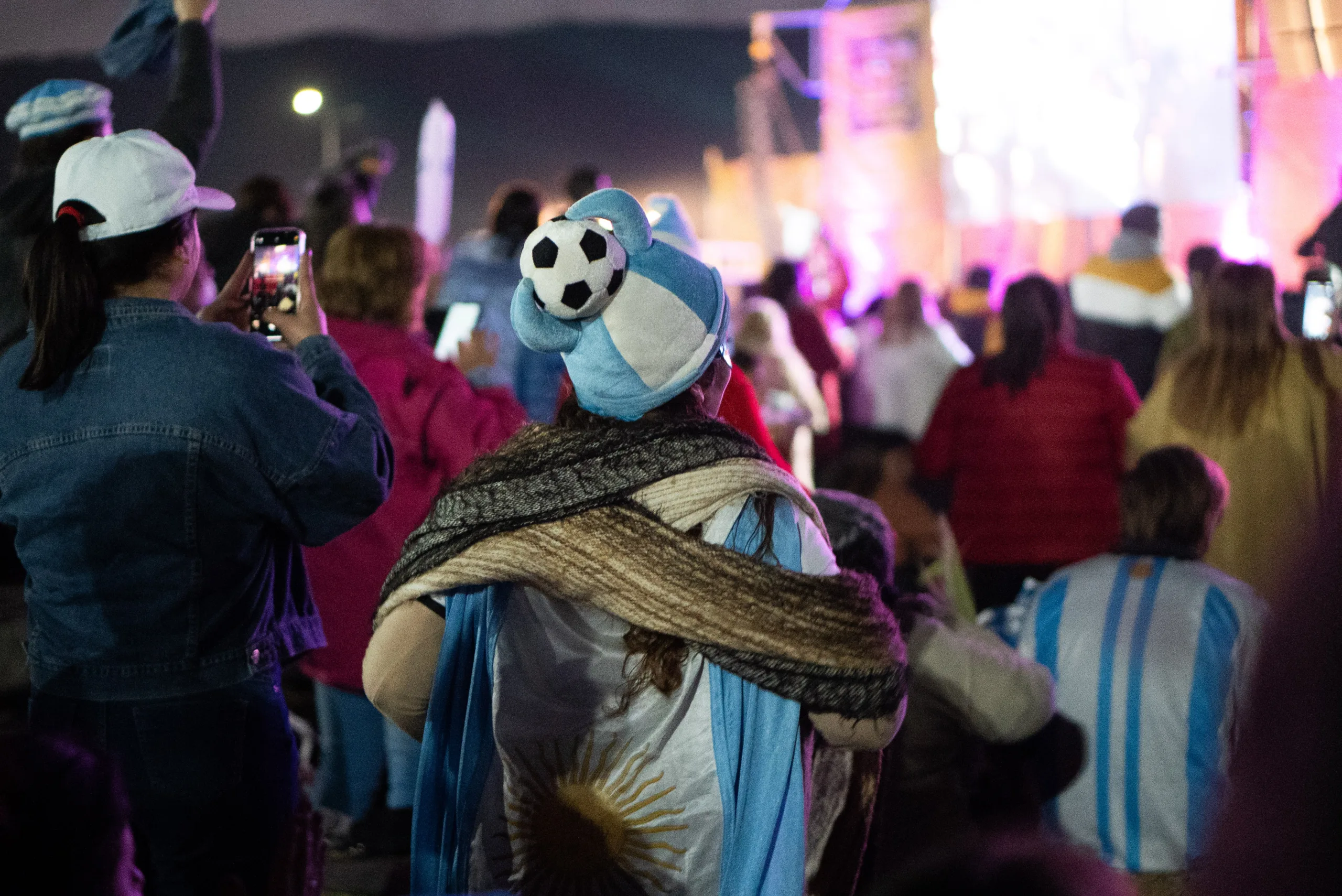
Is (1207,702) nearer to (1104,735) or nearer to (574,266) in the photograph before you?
(1104,735)

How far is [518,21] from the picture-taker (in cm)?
952

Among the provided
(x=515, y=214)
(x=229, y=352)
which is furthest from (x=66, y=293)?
(x=515, y=214)

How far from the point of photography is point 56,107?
3186 millimetres

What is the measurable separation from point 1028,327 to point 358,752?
2.80 m

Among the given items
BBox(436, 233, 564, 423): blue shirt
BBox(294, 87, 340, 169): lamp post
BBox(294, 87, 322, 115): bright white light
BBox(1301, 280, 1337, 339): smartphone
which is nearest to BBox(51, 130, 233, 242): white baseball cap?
BBox(436, 233, 564, 423): blue shirt

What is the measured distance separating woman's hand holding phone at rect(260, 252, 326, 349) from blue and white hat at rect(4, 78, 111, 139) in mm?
1017

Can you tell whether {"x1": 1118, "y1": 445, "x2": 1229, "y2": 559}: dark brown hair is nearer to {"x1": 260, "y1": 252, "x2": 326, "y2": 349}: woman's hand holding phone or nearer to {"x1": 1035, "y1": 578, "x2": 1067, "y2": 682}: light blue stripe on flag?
{"x1": 1035, "y1": 578, "x2": 1067, "y2": 682}: light blue stripe on flag

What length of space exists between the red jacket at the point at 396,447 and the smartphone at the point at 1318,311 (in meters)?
2.92

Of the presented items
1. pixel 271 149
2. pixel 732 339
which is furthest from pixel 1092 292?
pixel 271 149

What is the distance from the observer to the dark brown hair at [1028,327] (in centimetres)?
476

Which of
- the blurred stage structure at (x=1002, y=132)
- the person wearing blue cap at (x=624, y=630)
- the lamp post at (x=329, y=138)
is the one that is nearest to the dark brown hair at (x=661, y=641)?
the person wearing blue cap at (x=624, y=630)

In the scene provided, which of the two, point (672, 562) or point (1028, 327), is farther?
point (1028, 327)

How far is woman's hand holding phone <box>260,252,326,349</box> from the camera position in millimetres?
2584

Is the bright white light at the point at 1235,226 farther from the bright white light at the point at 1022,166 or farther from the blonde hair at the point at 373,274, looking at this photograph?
the blonde hair at the point at 373,274
